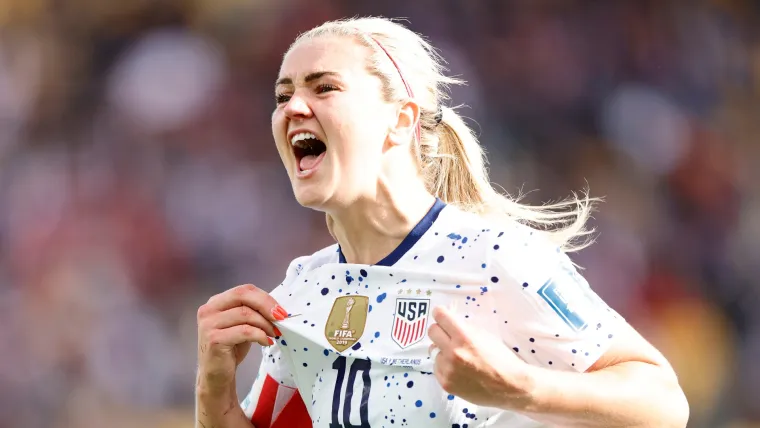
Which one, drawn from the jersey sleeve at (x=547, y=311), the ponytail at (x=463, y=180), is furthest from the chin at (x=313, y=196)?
the jersey sleeve at (x=547, y=311)

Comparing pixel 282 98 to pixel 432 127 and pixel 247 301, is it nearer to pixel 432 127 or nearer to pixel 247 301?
pixel 432 127

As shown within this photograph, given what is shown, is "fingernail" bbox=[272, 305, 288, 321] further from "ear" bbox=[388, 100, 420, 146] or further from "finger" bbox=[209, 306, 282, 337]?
"ear" bbox=[388, 100, 420, 146]

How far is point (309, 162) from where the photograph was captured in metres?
2.61

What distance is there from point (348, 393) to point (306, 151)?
75cm

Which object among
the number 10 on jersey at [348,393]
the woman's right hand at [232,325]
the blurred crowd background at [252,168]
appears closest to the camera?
the number 10 on jersey at [348,393]

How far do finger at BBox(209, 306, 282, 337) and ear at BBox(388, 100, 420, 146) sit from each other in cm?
62

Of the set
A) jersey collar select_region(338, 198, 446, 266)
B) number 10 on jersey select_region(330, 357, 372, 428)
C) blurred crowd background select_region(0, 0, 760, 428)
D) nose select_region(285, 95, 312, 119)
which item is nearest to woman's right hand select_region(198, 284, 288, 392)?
number 10 on jersey select_region(330, 357, 372, 428)

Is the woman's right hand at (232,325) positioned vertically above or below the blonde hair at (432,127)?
below

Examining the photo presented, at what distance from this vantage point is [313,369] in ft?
8.41

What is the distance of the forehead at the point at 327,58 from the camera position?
2.56 m

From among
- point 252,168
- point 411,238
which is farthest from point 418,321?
point 252,168

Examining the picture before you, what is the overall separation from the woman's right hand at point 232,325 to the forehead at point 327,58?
621 mm

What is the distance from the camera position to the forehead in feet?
8.41

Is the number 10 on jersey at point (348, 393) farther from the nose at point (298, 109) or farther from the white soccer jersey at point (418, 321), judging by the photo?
the nose at point (298, 109)
